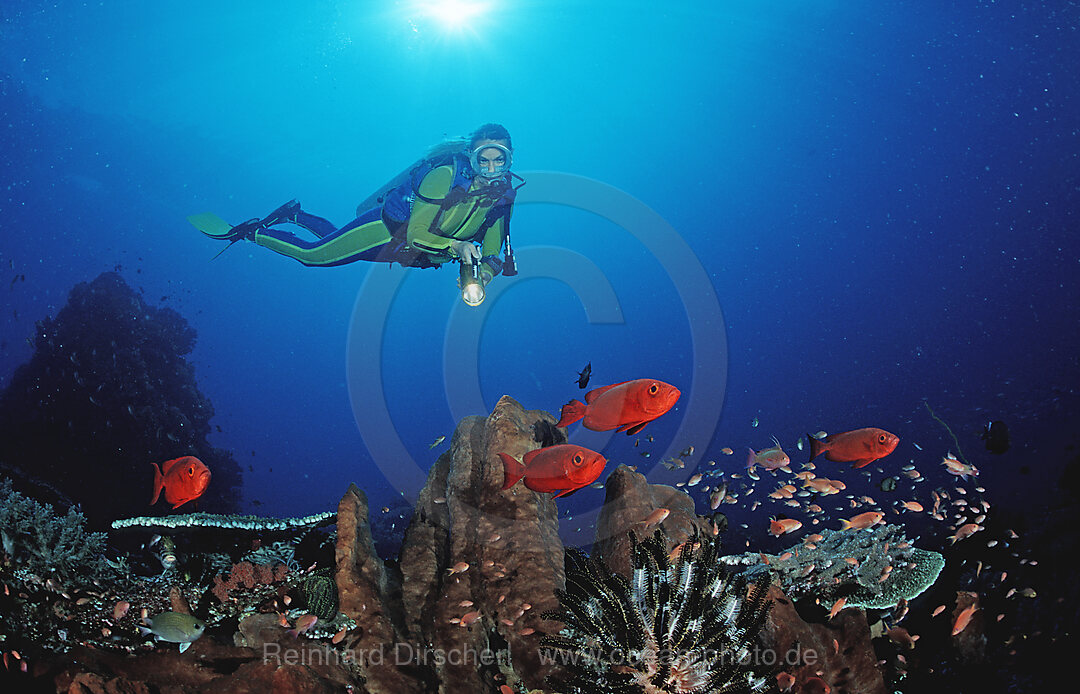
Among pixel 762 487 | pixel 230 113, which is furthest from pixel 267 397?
pixel 762 487

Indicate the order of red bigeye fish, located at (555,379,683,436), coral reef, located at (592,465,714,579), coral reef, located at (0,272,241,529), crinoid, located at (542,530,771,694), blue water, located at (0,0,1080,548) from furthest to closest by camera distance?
1. blue water, located at (0,0,1080,548)
2. coral reef, located at (0,272,241,529)
3. coral reef, located at (592,465,714,579)
4. red bigeye fish, located at (555,379,683,436)
5. crinoid, located at (542,530,771,694)

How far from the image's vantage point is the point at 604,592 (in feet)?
8.76

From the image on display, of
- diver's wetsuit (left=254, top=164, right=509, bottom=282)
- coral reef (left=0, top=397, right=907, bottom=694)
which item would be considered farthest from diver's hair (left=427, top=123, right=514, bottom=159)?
coral reef (left=0, top=397, right=907, bottom=694)

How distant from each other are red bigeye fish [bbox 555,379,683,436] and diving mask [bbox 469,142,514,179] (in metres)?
8.27

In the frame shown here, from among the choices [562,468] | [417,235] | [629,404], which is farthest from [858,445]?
[417,235]

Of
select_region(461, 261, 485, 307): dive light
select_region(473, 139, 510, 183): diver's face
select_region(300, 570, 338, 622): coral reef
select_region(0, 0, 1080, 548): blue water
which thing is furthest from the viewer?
select_region(0, 0, 1080, 548): blue water

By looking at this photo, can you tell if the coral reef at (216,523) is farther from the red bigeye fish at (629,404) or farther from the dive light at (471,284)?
the dive light at (471,284)

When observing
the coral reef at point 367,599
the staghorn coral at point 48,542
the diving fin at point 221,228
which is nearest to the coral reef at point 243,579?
the coral reef at point 367,599

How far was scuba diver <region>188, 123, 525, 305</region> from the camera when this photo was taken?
9750 mm

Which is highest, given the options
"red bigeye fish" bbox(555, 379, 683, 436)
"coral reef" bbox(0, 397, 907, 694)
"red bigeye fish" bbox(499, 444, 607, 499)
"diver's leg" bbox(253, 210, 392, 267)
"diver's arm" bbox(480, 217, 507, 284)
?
"diver's leg" bbox(253, 210, 392, 267)

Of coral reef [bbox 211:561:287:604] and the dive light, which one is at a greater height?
the dive light

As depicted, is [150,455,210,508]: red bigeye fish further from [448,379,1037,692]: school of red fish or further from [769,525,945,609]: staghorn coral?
[769,525,945,609]: staghorn coral

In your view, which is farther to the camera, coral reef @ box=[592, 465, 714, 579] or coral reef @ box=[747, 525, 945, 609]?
coral reef @ box=[747, 525, 945, 609]

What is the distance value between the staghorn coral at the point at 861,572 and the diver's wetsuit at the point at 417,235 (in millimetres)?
7598
